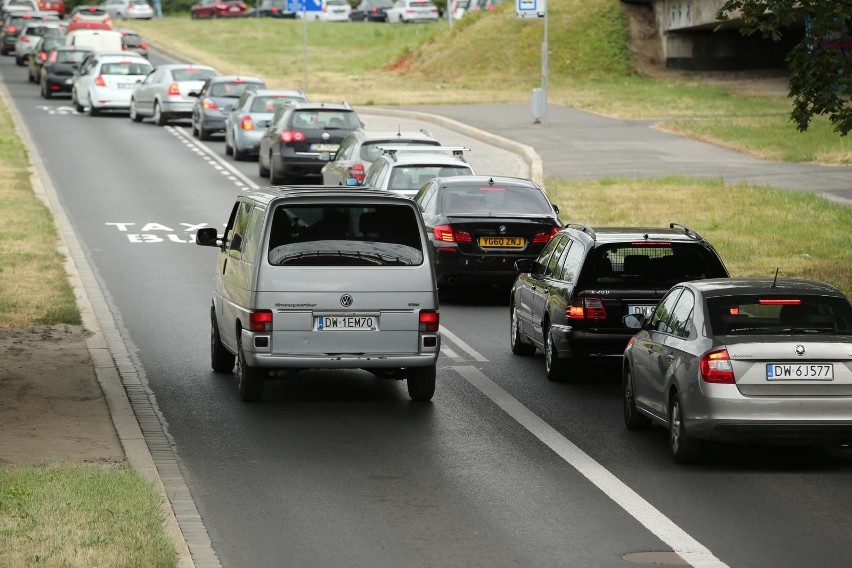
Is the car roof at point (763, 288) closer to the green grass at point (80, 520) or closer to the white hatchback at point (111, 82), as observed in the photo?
the green grass at point (80, 520)

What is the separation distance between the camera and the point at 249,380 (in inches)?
584

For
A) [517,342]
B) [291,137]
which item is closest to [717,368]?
[517,342]

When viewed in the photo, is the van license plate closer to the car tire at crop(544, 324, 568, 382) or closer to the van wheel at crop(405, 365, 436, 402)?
the van wheel at crop(405, 365, 436, 402)

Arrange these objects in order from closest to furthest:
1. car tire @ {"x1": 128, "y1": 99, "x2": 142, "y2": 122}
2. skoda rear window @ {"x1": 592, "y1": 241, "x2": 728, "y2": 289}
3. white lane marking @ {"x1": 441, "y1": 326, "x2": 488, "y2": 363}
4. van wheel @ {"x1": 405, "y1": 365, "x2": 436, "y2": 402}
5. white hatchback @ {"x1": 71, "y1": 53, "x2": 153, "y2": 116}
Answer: van wheel @ {"x1": 405, "y1": 365, "x2": 436, "y2": 402} → skoda rear window @ {"x1": 592, "y1": 241, "x2": 728, "y2": 289} → white lane marking @ {"x1": 441, "y1": 326, "x2": 488, "y2": 363} → car tire @ {"x1": 128, "y1": 99, "x2": 142, "y2": 122} → white hatchback @ {"x1": 71, "y1": 53, "x2": 153, "y2": 116}

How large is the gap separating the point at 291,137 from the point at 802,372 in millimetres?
24443

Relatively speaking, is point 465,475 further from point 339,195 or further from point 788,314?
point 339,195

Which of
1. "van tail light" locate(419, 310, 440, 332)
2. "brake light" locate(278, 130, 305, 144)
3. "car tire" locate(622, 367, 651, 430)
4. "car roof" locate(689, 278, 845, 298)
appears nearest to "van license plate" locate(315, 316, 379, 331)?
"van tail light" locate(419, 310, 440, 332)

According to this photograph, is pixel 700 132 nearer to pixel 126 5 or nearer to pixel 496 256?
pixel 496 256

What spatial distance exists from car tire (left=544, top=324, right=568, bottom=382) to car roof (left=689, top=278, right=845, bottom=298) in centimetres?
322

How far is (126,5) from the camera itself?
336 ft

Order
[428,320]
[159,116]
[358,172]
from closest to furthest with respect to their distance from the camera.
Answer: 1. [428,320]
2. [358,172]
3. [159,116]

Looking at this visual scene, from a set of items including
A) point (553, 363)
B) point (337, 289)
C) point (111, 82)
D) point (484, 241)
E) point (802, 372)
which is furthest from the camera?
point (111, 82)

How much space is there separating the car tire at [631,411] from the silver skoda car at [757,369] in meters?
0.88

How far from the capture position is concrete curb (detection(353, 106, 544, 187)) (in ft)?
120
